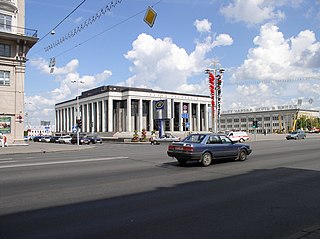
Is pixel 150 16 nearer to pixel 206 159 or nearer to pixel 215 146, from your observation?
pixel 215 146

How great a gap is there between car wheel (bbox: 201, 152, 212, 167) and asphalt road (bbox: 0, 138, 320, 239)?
2.12 m

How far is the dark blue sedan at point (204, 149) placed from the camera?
13961 millimetres

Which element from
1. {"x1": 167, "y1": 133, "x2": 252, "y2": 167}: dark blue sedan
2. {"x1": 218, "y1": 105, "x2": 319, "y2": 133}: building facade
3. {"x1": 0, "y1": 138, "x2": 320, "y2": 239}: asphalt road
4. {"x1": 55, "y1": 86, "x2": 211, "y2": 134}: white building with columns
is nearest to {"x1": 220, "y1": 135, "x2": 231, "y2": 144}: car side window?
{"x1": 167, "y1": 133, "x2": 252, "y2": 167}: dark blue sedan

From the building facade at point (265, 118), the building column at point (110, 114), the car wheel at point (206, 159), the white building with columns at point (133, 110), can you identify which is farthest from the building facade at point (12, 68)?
the building facade at point (265, 118)

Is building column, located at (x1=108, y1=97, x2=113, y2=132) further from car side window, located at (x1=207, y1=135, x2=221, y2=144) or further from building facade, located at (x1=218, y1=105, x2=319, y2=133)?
car side window, located at (x1=207, y1=135, x2=221, y2=144)

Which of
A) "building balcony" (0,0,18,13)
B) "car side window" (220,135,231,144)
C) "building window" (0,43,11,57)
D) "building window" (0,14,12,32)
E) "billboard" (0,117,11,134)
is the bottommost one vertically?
"car side window" (220,135,231,144)

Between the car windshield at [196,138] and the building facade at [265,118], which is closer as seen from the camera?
the car windshield at [196,138]

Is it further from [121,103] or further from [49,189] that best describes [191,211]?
[121,103]

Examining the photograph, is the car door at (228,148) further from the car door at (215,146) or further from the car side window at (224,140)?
the car door at (215,146)

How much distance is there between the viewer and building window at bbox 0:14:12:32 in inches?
1486

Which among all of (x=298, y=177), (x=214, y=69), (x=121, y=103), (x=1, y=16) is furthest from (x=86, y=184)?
(x=121, y=103)

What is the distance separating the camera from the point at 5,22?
38031 mm

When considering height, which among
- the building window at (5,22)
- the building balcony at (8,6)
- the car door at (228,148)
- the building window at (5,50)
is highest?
the building balcony at (8,6)

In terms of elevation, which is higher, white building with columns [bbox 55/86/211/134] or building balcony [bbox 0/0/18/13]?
building balcony [bbox 0/0/18/13]
